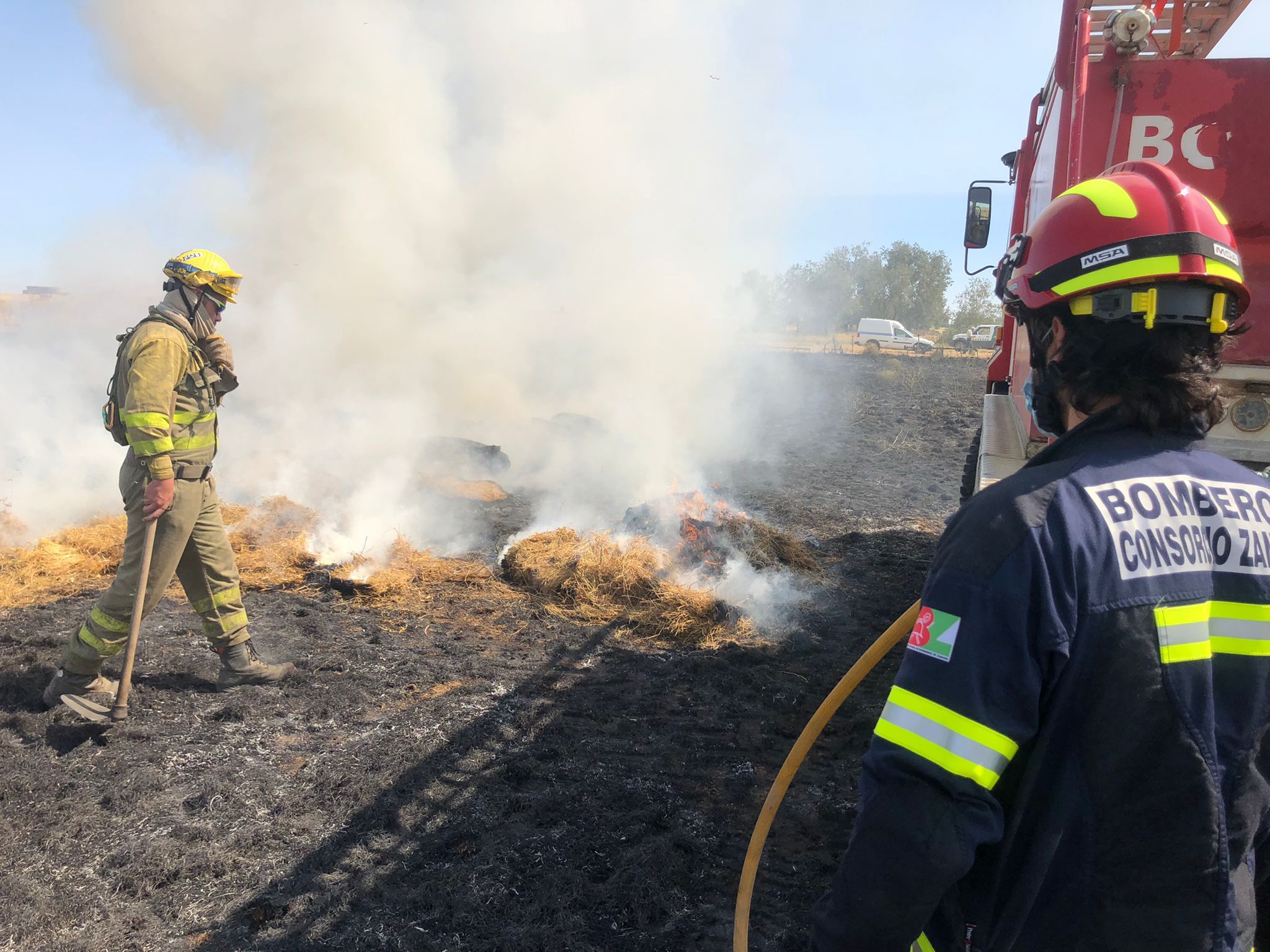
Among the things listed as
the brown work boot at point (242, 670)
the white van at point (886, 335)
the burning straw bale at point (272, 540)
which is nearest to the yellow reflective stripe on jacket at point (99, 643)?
the brown work boot at point (242, 670)

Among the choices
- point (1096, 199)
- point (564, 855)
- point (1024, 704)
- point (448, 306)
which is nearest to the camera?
point (1024, 704)

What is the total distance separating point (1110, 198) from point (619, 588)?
191 inches

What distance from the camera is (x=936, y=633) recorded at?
1114 mm

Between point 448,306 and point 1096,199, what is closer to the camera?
point 1096,199

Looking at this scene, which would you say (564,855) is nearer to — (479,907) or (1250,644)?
(479,907)

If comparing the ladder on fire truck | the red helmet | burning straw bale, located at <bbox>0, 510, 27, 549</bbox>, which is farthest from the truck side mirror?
burning straw bale, located at <bbox>0, 510, 27, 549</bbox>

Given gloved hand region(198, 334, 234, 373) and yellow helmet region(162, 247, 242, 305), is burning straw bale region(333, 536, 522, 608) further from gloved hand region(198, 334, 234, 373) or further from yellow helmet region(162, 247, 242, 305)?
yellow helmet region(162, 247, 242, 305)

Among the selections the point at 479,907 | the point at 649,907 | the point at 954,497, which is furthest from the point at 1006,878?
the point at 954,497

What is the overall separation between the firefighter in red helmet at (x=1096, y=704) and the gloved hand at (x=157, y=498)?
155 inches

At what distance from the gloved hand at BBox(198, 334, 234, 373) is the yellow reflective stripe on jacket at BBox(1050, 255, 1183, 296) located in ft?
13.9

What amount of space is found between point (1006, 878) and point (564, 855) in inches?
88.8

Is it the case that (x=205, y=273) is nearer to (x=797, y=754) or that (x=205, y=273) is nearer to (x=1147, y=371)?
(x=797, y=754)

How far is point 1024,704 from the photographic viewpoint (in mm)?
1063

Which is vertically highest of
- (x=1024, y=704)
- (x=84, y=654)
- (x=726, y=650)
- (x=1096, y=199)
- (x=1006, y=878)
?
(x=1096, y=199)
